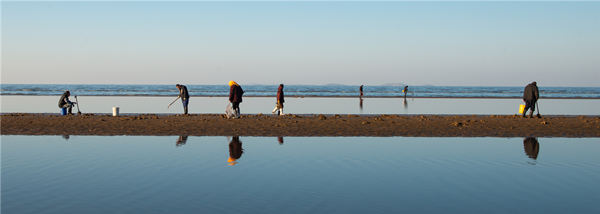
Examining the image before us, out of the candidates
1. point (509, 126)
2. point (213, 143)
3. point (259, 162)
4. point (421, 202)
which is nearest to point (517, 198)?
point (421, 202)

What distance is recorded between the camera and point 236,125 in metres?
17.8

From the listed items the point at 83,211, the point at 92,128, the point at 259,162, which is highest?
the point at 92,128

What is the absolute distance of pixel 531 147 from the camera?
12969 mm

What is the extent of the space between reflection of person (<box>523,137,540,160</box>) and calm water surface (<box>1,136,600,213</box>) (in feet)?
0.10

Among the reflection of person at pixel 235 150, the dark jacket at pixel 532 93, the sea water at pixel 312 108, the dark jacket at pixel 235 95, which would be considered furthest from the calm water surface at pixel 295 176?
the sea water at pixel 312 108

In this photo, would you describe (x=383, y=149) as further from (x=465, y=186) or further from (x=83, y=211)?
(x=83, y=211)

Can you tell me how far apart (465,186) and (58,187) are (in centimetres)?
654

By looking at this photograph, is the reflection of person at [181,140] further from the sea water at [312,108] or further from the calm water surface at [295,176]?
the sea water at [312,108]

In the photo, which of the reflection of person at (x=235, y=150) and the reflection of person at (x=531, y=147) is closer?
the reflection of person at (x=235, y=150)

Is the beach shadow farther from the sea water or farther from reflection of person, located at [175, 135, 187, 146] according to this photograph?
the sea water

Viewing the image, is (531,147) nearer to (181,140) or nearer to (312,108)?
(181,140)

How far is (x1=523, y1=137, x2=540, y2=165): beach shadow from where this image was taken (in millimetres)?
11469

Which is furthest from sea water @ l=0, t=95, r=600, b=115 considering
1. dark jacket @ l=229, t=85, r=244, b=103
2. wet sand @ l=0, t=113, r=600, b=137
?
wet sand @ l=0, t=113, r=600, b=137

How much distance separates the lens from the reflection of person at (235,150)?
33.9 ft
